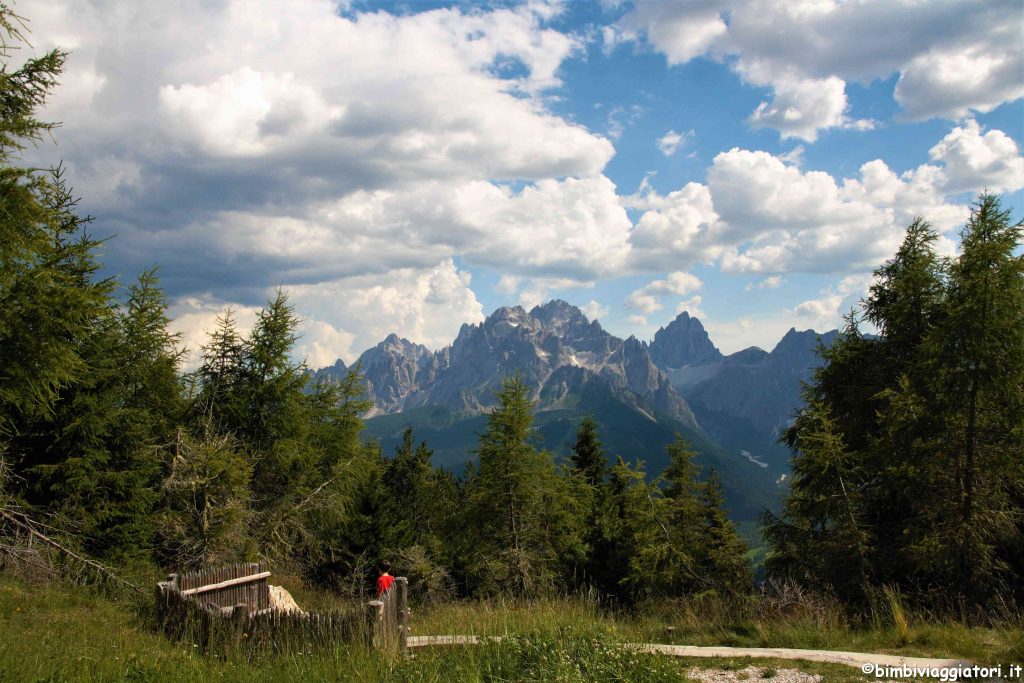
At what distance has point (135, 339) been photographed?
67.1ft

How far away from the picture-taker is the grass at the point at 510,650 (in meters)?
6.09

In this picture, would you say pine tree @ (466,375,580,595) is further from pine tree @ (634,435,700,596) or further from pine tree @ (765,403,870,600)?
pine tree @ (765,403,870,600)

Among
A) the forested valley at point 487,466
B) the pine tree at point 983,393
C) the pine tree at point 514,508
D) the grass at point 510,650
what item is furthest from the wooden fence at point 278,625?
the pine tree at point 983,393

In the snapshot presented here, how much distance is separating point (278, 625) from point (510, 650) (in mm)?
4484

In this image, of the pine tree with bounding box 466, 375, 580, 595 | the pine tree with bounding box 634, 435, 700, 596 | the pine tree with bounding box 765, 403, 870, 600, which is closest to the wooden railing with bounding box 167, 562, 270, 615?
the pine tree with bounding box 466, 375, 580, 595

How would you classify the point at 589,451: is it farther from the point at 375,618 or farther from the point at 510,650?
the point at 510,650

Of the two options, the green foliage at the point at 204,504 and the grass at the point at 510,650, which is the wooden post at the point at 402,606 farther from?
the green foliage at the point at 204,504

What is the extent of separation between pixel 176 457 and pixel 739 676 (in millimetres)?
16481

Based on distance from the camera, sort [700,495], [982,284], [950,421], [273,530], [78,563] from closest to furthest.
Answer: [982,284] < [950,421] < [78,563] < [273,530] < [700,495]

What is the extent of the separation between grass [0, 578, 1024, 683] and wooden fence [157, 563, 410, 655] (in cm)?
39

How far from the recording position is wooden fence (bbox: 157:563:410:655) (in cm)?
815

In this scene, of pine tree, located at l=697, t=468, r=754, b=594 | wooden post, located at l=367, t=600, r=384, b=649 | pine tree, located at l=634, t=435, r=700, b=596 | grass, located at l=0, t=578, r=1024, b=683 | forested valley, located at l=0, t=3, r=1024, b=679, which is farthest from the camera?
pine tree, located at l=697, t=468, r=754, b=594

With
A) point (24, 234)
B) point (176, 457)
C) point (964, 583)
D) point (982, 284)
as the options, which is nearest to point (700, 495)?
point (964, 583)

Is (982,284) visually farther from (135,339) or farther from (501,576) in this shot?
(135,339)
